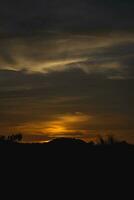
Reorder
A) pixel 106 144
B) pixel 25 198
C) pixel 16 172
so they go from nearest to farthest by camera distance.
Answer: pixel 25 198
pixel 16 172
pixel 106 144

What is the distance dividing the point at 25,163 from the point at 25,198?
11.6 ft

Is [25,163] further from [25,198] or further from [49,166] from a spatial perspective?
[25,198]

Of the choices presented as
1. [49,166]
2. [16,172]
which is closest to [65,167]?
[49,166]

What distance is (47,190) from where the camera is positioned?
3173 centimetres

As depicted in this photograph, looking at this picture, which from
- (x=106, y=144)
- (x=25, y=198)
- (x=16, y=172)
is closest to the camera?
(x=25, y=198)

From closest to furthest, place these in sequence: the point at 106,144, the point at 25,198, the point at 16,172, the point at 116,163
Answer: the point at 25,198 < the point at 16,172 < the point at 116,163 < the point at 106,144

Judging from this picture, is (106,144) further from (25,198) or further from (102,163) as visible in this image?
(25,198)

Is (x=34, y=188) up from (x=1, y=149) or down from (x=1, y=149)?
down

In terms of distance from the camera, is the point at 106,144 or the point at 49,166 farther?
the point at 106,144

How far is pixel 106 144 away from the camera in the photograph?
37.7m

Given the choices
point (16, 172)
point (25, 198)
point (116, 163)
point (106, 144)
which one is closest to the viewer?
point (25, 198)

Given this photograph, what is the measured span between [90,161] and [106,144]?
10.2ft

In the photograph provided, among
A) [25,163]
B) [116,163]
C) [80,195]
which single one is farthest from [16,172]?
[116,163]

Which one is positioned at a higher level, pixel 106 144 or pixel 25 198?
pixel 106 144
